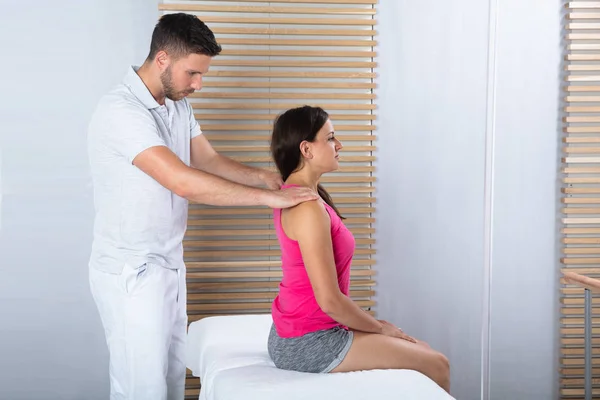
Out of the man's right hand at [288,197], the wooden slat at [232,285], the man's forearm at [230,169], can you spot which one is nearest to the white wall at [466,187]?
the wooden slat at [232,285]

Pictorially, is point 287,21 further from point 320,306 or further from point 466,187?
point 320,306

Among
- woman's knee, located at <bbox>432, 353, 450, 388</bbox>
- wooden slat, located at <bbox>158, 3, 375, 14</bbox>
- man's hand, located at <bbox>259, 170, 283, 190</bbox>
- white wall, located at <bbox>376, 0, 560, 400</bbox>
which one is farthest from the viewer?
wooden slat, located at <bbox>158, 3, 375, 14</bbox>

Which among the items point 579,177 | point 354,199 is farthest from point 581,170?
point 354,199

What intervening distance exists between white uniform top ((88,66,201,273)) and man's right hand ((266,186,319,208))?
1.60 ft

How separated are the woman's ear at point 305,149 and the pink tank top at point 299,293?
8.7 inches

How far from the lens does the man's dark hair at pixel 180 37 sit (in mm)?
2645

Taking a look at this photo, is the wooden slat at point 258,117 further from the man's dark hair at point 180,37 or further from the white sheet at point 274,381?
the white sheet at point 274,381

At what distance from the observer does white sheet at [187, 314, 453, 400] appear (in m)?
2.12

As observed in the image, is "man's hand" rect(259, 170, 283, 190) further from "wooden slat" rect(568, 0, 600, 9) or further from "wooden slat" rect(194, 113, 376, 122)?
"wooden slat" rect(568, 0, 600, 9)

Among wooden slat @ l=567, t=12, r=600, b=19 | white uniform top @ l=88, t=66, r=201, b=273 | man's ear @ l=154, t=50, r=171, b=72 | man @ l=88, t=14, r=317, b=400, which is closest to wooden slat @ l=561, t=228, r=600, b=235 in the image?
wooden slat @ l=567, t=12, r=600, b=19

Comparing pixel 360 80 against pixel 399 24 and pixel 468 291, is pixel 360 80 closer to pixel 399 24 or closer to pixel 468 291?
pixel 399 24

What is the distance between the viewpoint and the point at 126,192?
8.77 feet

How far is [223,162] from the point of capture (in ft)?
10.6

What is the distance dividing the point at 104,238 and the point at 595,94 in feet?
6.69
